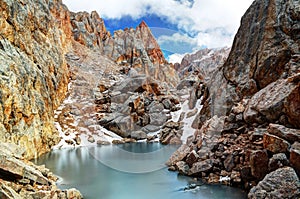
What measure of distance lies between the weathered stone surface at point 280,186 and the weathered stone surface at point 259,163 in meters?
2.46

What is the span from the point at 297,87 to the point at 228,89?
1997 centimetres

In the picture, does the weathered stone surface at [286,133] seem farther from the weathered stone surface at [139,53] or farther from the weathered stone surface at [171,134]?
the weathered stone surface at [139,53]

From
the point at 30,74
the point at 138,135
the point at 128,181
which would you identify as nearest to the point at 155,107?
the point at 138,135

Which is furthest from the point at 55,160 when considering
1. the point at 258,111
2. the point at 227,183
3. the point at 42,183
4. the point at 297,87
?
the point at 297,87

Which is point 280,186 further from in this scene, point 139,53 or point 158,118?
point 139,53

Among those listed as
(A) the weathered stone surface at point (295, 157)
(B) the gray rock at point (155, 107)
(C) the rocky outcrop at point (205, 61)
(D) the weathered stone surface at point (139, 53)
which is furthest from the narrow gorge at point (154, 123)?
(C) the rocky outcrop at point (205, 61)

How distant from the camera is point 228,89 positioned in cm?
→ 4072

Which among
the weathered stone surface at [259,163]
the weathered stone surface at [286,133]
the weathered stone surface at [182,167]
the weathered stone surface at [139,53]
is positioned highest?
the weathered stone surface at [139,53]

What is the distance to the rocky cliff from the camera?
1881cm

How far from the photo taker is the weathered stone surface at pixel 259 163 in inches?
778

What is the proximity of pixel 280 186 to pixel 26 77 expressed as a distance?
3724cm

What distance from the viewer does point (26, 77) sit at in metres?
38.8

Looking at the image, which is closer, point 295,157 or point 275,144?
point 295,157

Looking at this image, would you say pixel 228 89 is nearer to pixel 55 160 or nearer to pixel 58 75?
pixel 55 160
